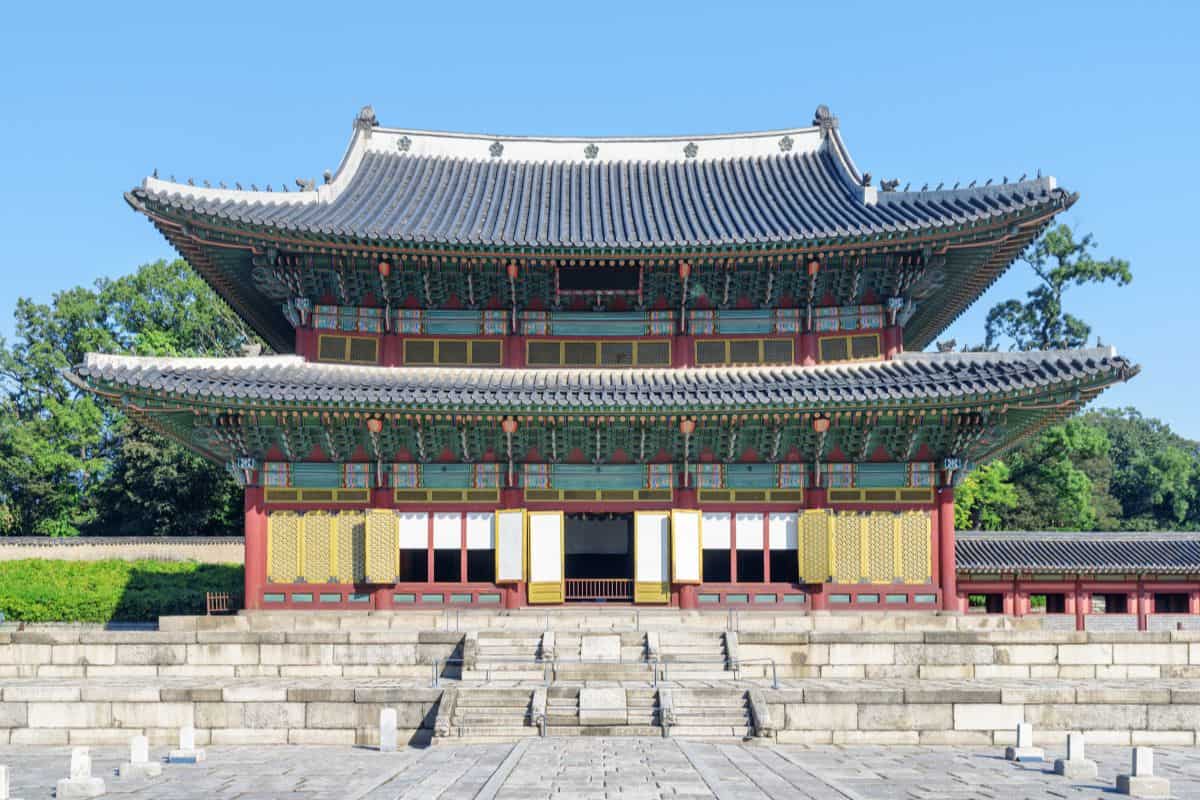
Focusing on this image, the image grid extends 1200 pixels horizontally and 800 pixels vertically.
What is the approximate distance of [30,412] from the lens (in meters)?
64.8

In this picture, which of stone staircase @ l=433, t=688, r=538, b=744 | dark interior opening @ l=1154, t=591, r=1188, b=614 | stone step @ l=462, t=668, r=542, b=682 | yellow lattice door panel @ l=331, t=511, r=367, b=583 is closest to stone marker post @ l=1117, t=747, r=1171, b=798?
stone staircase @ l=433, t=688, r=538, b=744

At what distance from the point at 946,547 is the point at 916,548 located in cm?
74

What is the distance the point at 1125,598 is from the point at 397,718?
2618 centimetres

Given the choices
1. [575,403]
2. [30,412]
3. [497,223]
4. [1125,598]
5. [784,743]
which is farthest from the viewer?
[30,412]

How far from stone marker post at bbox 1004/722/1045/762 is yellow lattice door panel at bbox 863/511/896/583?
332 inches

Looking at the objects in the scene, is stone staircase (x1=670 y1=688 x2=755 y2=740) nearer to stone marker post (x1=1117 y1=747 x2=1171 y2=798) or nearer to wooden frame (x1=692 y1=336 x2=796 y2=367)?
stone marker post (x1=1117 y1=747 x2=1171 y2=798)

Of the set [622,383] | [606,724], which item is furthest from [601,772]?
[622,383]

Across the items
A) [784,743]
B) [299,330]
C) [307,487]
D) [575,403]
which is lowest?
[784,743]

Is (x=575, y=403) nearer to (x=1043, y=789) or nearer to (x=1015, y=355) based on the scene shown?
(x=1015, y=355)

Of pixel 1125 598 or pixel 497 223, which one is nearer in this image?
pixel 497 223

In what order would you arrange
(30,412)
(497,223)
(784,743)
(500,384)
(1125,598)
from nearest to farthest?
1. (784,743)
2. (500,384)
3. (497,223)
4. (1125,598)
5. (30,412)

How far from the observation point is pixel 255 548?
2736cm

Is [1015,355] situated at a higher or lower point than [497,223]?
lower

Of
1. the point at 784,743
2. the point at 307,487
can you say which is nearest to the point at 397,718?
the point at 784,743
